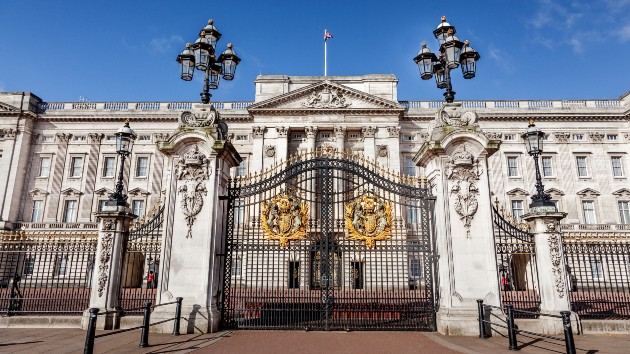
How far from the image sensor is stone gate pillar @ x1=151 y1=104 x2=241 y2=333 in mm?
10484

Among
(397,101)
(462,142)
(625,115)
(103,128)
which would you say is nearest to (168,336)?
(462,142)

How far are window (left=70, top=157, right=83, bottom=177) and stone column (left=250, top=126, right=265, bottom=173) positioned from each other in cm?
1843

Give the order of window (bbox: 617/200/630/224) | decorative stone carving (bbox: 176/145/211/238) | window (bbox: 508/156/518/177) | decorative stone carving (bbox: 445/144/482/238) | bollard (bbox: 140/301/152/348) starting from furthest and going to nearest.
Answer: window (bbox: 508/156/518/177), window (bbox: 617/200/630/224), decorative stone carving (bbox: 176/145/211/238), decorative stone carving (bbox: 445/144/482/238), bollard (bbox: 140/301/152/348)

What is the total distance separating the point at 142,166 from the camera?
1644 inches

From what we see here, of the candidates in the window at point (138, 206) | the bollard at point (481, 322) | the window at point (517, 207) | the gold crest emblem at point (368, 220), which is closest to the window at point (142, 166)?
the window at point (138, 206)

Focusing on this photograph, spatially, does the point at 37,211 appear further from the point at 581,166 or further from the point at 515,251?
the point at 581,166

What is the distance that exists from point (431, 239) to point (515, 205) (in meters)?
32.3

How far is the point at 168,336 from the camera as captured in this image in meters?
9.84

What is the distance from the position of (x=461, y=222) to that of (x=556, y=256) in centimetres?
275

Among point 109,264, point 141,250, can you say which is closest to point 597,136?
point 141,250

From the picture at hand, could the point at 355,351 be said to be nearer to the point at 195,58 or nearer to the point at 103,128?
the point at 195,58

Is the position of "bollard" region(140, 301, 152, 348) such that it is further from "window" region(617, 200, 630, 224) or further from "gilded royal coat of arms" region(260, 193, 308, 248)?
"window" region(617, 200, 630, 224)

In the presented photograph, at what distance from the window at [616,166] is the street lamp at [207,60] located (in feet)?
141

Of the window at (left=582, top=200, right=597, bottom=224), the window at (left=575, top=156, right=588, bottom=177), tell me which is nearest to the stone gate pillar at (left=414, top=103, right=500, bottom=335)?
the window at (left=582, top=200, right=597, bottom=224)
